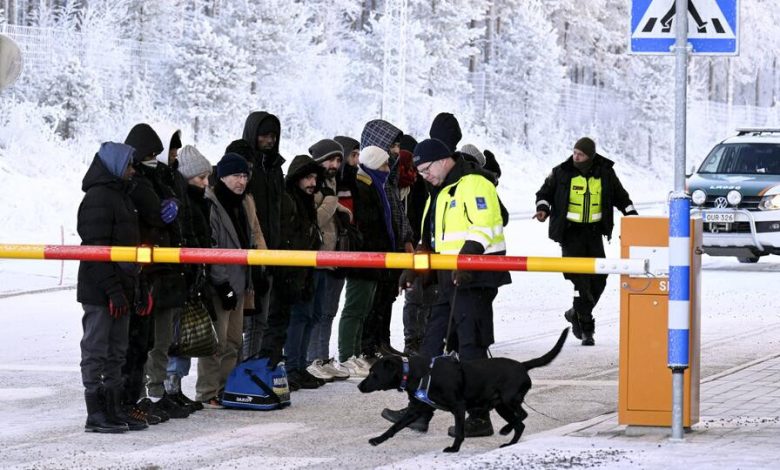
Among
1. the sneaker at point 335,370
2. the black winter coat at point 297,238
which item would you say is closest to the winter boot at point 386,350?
the sneaker at point 335,370

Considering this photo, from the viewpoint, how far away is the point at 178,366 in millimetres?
11234

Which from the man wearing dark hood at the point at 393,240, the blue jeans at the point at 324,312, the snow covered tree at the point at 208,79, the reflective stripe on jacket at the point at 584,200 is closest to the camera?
the blue jeans at the point at 324,312

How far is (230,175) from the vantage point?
1136 centimetres

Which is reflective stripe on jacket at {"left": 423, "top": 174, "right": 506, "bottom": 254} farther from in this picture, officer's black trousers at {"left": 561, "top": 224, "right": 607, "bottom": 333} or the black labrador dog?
officer's black trousers at {"left": 561, "top": 224, "right": 607, "bottom": 333}

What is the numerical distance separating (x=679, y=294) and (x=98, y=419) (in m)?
3.61

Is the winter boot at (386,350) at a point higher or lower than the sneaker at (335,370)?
higher

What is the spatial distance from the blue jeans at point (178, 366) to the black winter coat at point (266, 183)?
1175 millimetres

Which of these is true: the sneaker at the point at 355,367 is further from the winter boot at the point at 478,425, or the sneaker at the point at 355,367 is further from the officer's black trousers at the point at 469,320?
the winter boot at the point at 478,425

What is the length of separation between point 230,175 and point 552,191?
5.23 metres

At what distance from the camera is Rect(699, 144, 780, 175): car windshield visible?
1016 inches

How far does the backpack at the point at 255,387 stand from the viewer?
11.2 meters

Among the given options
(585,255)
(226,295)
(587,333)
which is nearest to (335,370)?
(226,295)

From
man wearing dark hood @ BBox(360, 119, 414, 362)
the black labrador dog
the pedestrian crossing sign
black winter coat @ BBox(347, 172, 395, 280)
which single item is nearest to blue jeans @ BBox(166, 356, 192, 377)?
the black labrador dog

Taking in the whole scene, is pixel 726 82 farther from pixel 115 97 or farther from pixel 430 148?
pixel 430 148
